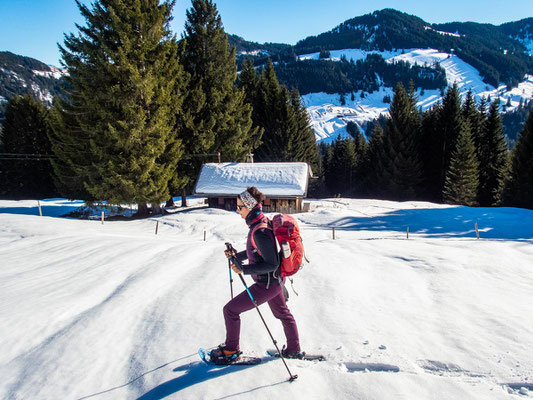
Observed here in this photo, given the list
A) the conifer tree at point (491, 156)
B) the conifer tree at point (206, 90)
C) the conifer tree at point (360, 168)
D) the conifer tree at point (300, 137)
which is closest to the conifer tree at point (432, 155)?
the conifer tree at point (491, 156)

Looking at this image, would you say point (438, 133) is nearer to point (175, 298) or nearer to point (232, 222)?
point (232, 222)

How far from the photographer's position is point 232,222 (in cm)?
2147

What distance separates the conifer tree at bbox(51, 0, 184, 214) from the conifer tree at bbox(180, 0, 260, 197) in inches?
272

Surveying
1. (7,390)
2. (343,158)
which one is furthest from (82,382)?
(343,158)

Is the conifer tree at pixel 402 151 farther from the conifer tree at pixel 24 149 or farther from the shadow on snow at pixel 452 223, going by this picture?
the conifer tree at pixel 24 149

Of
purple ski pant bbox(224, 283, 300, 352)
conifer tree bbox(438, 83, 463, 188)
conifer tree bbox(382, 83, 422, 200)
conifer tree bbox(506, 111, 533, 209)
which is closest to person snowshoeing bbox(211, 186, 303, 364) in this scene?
purple ski pant bbox(224, 283, 300, 352)

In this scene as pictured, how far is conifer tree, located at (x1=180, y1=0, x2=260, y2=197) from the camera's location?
98.5 feet

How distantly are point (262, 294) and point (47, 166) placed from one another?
4780cm

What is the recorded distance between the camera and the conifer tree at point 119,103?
67.6ft

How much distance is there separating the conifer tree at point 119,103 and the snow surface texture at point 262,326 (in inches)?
444

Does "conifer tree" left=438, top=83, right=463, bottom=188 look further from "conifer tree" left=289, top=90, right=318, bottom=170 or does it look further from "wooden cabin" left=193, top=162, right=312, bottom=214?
"wooden cabin" left=193, top=162, right=312, bottom=214

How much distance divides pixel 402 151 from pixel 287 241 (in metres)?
45.6

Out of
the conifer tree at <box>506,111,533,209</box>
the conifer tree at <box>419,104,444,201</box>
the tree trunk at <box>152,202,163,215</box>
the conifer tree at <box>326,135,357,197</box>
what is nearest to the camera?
the tree trunk at <box>152,202,163,215</box>

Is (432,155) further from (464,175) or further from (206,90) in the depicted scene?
(206,90)
